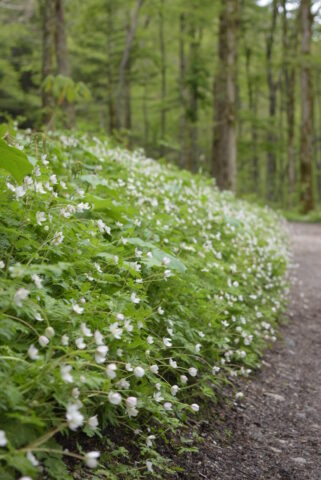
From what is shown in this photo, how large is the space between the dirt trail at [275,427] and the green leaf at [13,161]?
72.8 inches

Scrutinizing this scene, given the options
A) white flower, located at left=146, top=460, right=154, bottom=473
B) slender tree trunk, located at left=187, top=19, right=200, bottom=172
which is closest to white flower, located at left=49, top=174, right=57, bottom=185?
white flower, located at left=146, top=460, right=154, bottom=473

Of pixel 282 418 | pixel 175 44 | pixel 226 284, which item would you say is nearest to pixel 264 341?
pixel 226 284

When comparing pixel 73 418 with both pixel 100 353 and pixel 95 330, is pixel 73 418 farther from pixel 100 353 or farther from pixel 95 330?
pixel 95 330

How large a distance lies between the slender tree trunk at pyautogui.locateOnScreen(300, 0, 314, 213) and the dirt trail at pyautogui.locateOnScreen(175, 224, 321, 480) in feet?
55.0

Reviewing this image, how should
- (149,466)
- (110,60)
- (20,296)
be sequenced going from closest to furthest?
(20,296), (149,466), (110,60)

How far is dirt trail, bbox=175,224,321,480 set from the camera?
9.05ft

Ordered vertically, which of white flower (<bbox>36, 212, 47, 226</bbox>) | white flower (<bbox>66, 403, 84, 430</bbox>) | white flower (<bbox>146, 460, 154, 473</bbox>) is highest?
white flower (<bbox>36, 212, 47, 226</bbox>)

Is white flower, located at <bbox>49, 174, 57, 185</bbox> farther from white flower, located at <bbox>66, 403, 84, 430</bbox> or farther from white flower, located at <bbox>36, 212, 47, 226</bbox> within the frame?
white flower, located at <bbox>66, 403, 84, 430</bbox>

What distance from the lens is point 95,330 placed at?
239 centimetres

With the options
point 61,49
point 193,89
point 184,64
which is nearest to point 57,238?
point 61,49

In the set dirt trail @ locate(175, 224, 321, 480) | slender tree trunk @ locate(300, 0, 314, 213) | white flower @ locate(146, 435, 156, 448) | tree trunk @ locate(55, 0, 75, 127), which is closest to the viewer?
white flower @ locate(146, 435, 156, 448)

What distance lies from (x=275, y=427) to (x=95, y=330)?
178 centimetres

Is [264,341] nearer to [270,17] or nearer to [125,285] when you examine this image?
[125,285]

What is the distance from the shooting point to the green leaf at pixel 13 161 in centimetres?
265
